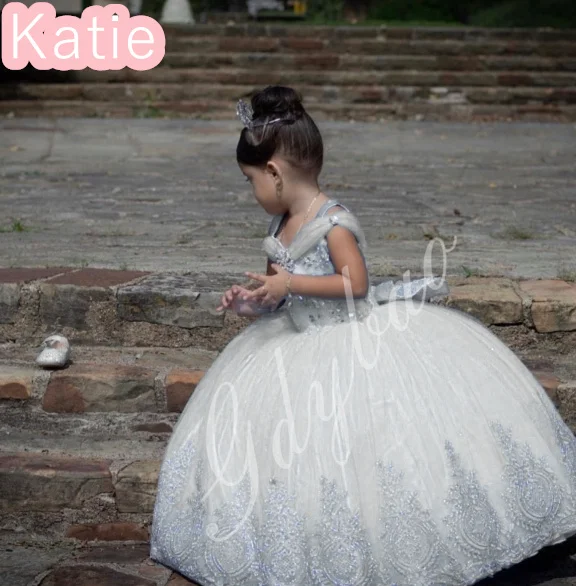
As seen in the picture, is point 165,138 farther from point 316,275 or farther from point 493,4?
point 493,4

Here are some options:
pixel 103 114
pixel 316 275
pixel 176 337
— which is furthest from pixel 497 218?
pixel 103 114

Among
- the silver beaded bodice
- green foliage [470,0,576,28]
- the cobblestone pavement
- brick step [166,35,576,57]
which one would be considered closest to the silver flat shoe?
the cobblestone pavement

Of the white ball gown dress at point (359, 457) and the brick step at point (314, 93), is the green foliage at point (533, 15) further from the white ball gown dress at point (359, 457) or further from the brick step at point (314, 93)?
the white ball gown dress at point (359, 457)

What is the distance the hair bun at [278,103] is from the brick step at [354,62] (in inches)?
412

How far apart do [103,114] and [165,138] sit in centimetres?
226

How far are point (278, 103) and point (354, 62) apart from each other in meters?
10.7

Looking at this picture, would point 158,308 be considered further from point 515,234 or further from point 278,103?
point 515,234

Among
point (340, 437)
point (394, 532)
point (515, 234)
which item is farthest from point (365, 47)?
point (394, 532)

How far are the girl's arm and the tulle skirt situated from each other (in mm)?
113

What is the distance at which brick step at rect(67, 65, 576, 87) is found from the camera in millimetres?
12984

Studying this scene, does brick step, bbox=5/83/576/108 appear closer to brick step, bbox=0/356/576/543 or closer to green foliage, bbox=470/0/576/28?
green foliage, bbox=470/0/576/28

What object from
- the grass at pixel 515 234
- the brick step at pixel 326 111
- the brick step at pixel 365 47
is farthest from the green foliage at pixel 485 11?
the grass at pixel 515 234

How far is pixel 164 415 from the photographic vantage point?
13.1ft

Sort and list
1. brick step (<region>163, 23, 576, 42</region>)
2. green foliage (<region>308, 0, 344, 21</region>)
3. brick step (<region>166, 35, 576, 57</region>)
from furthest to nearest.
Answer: green foliage (<region>308, 0, 344, 21</region>), brick step (<region>163, 23, 576, 42</region>), brick step (<region>166, 35, 576, 57</region>)
